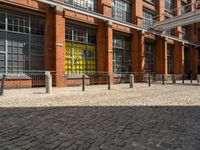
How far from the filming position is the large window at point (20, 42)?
→ 15352mm

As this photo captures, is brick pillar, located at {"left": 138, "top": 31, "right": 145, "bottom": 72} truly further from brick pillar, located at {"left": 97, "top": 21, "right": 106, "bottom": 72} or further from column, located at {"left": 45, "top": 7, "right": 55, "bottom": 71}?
column, located at {"left": 45, "top": 7, "right": 55, "bottom": 71}

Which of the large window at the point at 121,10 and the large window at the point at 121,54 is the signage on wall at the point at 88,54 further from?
the large window at the point at 121,10

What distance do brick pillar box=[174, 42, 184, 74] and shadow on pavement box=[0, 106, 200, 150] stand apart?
29.8 metres

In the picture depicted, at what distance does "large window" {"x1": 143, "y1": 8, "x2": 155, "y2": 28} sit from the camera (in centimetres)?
2866

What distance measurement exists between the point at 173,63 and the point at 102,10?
1769 cm

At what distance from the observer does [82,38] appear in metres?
20.9

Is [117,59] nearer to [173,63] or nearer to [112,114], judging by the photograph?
[173,63]

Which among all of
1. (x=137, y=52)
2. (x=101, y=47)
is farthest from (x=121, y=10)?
(x=101, y=47)

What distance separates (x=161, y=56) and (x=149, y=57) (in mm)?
2191

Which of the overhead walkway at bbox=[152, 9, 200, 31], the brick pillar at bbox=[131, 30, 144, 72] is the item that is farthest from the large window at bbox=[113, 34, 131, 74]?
the overhead walkway at bbox=[152, 9, 200, 31]

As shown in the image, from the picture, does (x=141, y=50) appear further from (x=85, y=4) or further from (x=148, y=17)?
(x=85, y=4)

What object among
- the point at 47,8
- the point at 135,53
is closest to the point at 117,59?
the point at 135,53

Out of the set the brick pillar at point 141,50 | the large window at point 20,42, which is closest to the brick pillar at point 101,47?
the brick pillar at point 141,50

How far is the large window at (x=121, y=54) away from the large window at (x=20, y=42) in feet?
29.1
